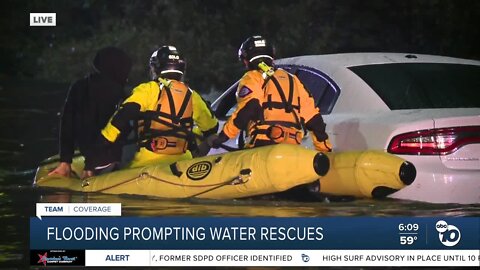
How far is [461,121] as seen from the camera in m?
8.66

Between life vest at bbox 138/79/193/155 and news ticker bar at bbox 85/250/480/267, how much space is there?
105 inches

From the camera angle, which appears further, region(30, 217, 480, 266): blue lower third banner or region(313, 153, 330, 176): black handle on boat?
region(313, 153, 330, 176): black handle on boat

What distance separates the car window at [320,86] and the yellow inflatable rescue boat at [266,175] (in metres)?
0.66

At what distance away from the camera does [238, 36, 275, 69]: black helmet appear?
31.6 feet

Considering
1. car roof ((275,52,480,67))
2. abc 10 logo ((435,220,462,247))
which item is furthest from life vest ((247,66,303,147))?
abc 10 logo ((435,220,462,247))

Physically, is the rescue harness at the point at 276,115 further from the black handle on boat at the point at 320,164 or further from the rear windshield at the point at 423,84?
the black handle on boat at the point at 320,164

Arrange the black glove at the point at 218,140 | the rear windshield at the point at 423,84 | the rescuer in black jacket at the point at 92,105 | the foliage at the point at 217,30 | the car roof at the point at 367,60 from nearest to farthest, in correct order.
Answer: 1. the rear windshield at the point at 423,84
2. the black glove at the point at 218,140
3. the car roof at the point at 367,60
4. the rescuer in black jacket at the point at 92,105
5. the foliage at the point at 217,30

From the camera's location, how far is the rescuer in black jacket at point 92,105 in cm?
1082

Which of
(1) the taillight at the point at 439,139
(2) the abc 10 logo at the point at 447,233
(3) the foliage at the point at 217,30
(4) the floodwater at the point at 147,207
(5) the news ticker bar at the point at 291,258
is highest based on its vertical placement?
(3) the foliage at the point at 217,30

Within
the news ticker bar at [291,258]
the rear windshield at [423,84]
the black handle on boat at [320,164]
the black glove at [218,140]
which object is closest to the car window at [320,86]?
the rear windshield at [423,84]

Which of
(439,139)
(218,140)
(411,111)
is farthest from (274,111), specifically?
(439,139)

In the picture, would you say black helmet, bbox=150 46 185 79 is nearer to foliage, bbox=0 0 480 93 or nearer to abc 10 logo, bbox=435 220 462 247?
abc 10 logo, bbox=435 220 462 247

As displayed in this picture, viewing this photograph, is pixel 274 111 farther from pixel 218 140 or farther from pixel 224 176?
pixel 224 176

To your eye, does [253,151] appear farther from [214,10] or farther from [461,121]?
[214,10]
